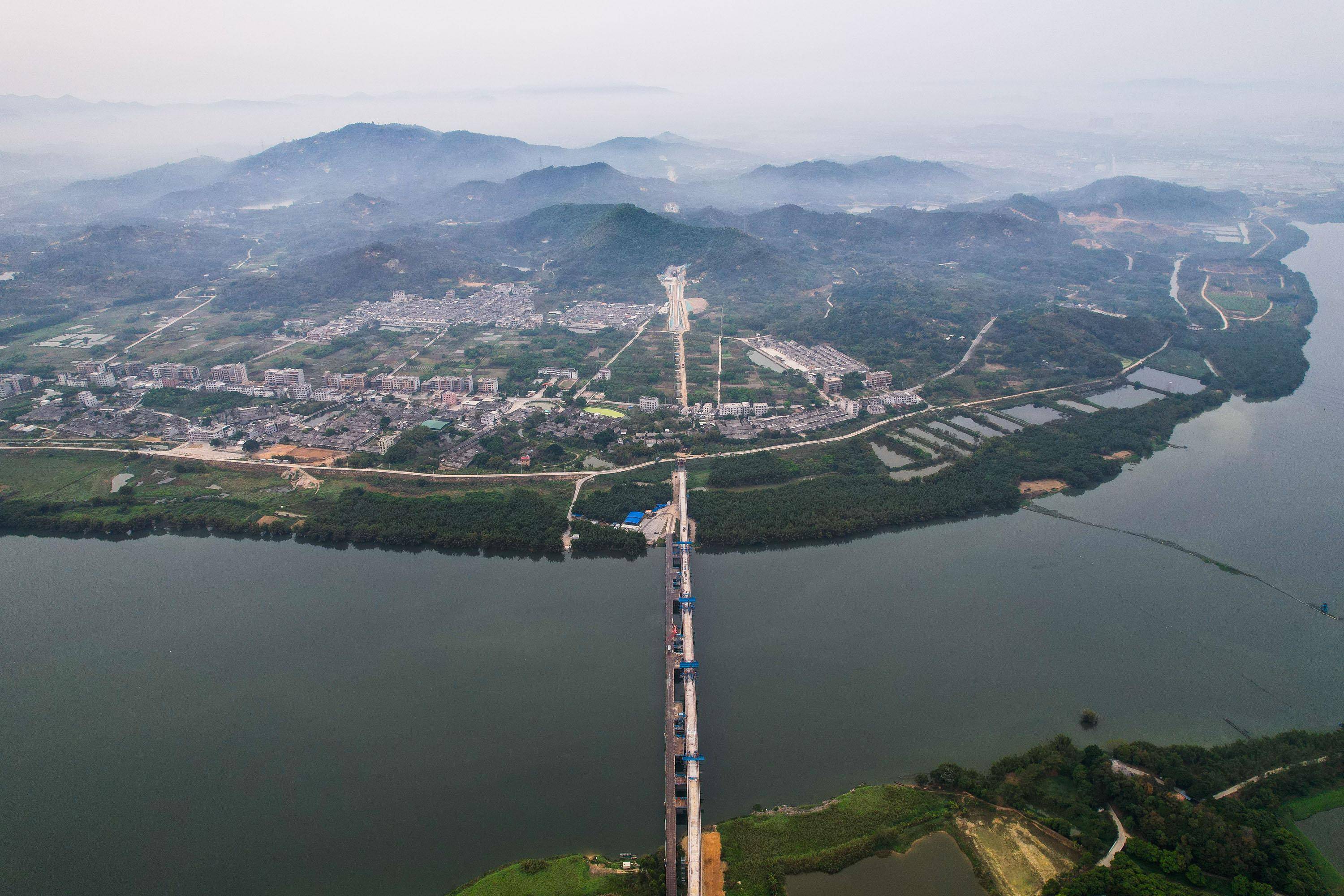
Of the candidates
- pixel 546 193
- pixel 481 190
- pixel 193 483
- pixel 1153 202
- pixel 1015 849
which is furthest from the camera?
pixel 481 190

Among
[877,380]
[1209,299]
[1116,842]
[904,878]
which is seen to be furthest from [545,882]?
[1209,299]

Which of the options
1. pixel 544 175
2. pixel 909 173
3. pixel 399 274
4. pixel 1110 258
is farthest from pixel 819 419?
pixel 909 173

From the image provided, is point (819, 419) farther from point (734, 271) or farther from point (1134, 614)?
point (734, 271)

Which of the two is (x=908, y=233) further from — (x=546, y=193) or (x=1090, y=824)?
(x=1090, y=824)

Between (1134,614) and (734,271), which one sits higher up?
(734,271)

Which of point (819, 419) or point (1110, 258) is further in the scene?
point (1110, 258)

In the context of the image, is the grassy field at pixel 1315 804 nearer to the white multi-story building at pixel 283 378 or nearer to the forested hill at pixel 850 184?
the white multi-story building at pixel 283 378

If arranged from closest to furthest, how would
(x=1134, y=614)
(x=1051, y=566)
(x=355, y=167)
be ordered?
(x=1134, y=614) < (x=1051, y=566) < (x=355, y=167)
